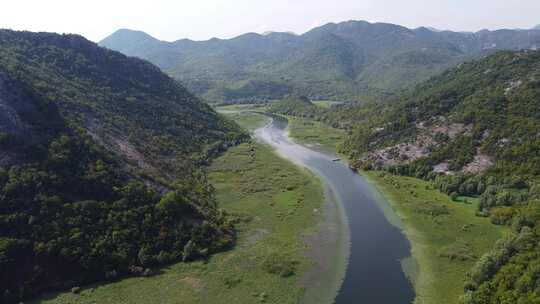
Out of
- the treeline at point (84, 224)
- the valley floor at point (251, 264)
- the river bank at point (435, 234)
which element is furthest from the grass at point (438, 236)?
the treeline at point (84, 224)

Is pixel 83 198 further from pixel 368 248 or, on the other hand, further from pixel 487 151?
pixel 487 151

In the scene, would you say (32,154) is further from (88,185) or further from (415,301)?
(415,301)

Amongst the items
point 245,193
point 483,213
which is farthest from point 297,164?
point 483,213

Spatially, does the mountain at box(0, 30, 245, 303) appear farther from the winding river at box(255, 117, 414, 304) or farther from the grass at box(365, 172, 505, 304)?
the grass at box(365, 172, 505, 304)

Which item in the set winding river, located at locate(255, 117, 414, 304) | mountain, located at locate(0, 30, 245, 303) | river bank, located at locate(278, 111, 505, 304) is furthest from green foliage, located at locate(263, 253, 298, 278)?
river bank, located at locate(278, 111, 505, 304)

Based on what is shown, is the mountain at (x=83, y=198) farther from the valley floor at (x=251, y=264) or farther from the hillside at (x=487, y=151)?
the hillside at (x=487, y=151)

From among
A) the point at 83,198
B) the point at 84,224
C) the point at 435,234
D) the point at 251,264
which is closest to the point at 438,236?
the point at 435,234
